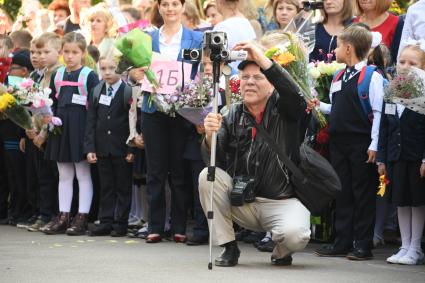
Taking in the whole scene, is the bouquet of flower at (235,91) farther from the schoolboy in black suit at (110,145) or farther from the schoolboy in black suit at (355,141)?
the schoolboy in black suit at (110,145)

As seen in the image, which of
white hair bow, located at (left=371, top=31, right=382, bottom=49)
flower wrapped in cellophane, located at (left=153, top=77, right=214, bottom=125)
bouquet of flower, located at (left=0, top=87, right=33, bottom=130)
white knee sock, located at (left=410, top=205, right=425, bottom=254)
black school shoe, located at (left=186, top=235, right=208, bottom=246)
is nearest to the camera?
white knee sock, located at (left=410, top=205, right=425, bottom=254)

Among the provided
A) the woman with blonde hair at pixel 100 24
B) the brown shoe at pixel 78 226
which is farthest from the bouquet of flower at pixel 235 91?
the woman with blonde hair at pixel 100 24

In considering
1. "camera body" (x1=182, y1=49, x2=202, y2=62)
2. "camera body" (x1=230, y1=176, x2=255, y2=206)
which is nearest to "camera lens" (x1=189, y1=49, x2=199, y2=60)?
"camera body" (x1=182, y1=49, x2=202, y2=62)

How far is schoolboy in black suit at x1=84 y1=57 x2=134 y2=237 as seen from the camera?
1155cm

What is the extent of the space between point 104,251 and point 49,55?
3.38 meters

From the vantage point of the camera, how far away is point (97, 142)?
38.1 feet

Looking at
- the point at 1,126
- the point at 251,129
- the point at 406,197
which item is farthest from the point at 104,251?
the point at 1,126

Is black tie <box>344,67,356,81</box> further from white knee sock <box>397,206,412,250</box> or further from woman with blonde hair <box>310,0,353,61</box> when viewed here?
white knee sock <box>397,206,412,250</box>

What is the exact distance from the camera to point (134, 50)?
1030cm

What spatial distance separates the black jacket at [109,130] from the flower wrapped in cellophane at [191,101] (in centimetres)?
121

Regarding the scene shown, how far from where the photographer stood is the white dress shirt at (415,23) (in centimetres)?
1043

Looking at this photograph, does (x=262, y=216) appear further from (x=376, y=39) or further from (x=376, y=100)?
(x=376, y=39)

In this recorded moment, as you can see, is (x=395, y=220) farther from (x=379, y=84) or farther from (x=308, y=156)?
(x=308, y=156)

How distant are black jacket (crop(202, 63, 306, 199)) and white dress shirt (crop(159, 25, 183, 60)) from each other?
75.1 inches
